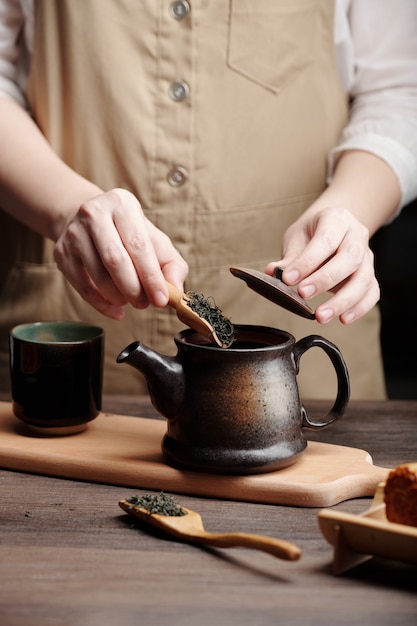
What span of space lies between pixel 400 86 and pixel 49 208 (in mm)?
837

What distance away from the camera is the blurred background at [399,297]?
3.94 m

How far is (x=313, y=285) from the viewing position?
4.37 feet

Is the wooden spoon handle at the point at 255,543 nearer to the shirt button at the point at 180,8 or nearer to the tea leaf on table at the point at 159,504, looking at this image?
the tea leaf on table at the point at 159,504

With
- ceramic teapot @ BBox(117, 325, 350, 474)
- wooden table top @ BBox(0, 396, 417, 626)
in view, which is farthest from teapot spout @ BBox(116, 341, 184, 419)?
wooden table top @ BBox(0, 396, 417, 626)

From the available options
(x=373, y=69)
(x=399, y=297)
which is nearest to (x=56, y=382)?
(x=373, y=69)

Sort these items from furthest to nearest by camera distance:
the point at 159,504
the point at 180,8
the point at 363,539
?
the point at 180,8, the point at 159,504, the point at 363,539

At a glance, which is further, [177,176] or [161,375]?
[177,176]

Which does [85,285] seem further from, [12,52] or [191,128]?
[12,52]

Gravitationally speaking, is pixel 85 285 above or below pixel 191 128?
below

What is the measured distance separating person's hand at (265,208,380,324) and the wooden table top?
0.32 m

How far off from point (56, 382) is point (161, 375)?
0.71 feet

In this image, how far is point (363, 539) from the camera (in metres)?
0.97

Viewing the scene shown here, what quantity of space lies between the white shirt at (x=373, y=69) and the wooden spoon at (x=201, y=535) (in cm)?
96

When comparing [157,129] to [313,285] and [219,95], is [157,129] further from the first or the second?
[313,285]
